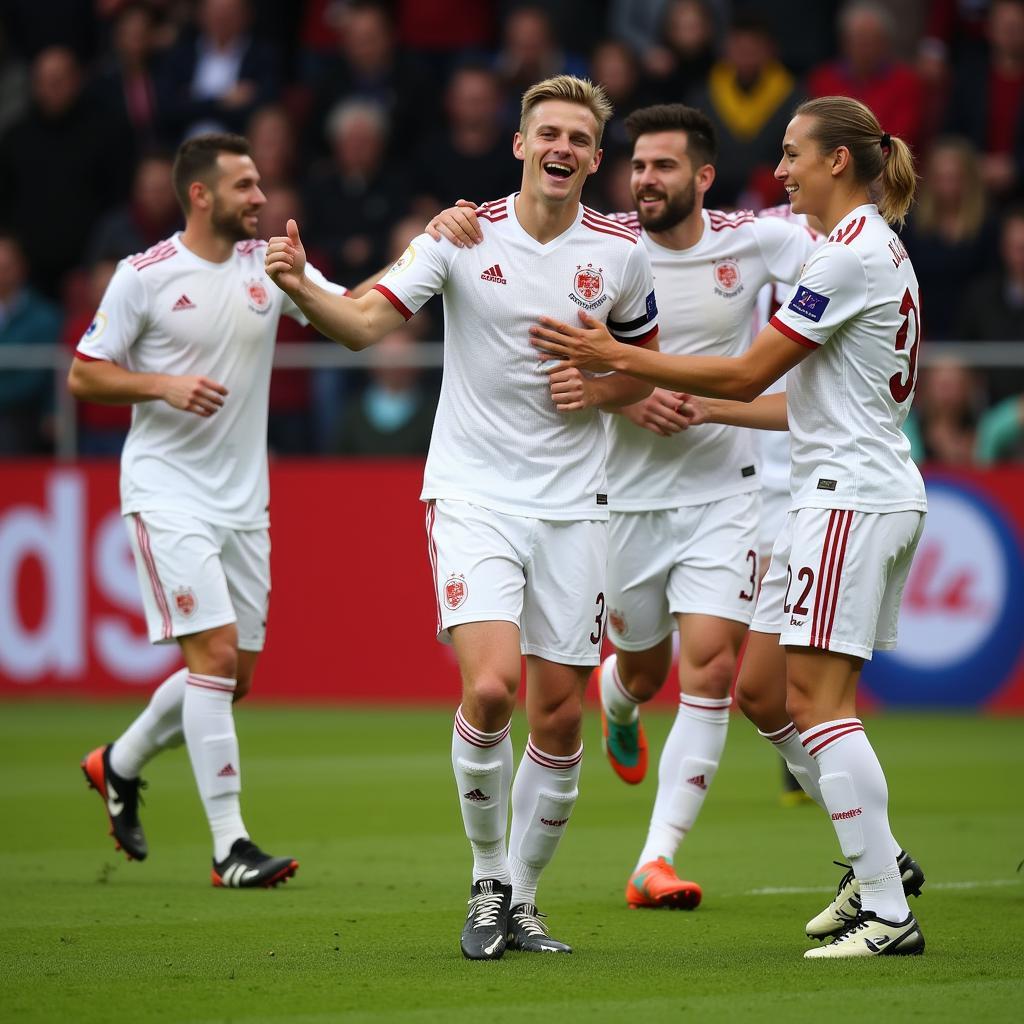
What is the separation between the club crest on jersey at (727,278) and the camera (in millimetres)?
7746

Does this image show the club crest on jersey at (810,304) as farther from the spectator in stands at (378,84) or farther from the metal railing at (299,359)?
the spectator in stands at (378,84)

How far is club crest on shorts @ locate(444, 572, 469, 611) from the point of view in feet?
20.0

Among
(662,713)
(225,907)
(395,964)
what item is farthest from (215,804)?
(662,713)

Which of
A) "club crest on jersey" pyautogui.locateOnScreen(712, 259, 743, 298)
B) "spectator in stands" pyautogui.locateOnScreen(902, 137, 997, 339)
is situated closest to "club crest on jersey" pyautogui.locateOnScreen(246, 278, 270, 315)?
"club crest on jersey" pyautogui.locateOnScreen(712, 259, 743, 298)

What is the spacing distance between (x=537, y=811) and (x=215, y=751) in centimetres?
196

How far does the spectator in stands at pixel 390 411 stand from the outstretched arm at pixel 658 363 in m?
8.27

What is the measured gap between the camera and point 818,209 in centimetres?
629

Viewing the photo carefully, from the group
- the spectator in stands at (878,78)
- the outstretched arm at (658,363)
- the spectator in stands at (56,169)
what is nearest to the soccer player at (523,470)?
the outstretched arm at (658,363)

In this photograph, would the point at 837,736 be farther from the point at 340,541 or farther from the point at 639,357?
the point at 340,541

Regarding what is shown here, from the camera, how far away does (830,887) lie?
24.7 feet

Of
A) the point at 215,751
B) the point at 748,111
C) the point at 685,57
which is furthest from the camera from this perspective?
the point at 685,57

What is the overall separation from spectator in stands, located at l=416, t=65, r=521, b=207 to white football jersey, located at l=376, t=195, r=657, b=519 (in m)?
8.96

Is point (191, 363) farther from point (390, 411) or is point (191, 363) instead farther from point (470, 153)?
point (470, 153)

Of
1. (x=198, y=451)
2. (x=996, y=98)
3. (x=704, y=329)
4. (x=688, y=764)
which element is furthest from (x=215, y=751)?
(x=996, y=98)
